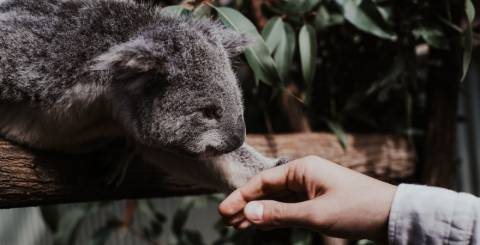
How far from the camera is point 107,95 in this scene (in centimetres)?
129

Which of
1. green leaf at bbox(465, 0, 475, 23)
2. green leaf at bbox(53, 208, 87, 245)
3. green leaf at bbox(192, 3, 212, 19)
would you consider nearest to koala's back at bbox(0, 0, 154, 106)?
green leaf at bbox(192, 3, 212, 19)

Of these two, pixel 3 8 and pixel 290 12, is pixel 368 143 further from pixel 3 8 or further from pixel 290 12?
pixel 3 8

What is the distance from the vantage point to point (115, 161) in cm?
146

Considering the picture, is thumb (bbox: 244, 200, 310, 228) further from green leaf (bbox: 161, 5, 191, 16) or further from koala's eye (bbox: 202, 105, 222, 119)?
green leaf (bbox: 161, 5, 191, 16)

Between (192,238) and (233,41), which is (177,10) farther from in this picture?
(192,238)

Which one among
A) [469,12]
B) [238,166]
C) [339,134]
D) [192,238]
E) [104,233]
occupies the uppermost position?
[469,12]

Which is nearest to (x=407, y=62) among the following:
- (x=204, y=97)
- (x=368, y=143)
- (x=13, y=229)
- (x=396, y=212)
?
(x=368, y=143)

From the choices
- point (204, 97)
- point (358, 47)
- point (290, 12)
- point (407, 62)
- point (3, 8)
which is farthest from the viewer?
point (358, 47)

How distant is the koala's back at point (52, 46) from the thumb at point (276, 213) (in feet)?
1.60

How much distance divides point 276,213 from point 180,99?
36cm

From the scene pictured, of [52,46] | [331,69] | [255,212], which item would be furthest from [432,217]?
[331,69]

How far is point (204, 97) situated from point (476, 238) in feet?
1.97

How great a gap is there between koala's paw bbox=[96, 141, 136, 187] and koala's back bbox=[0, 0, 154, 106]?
0.23m

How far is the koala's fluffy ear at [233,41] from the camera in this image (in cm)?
140
